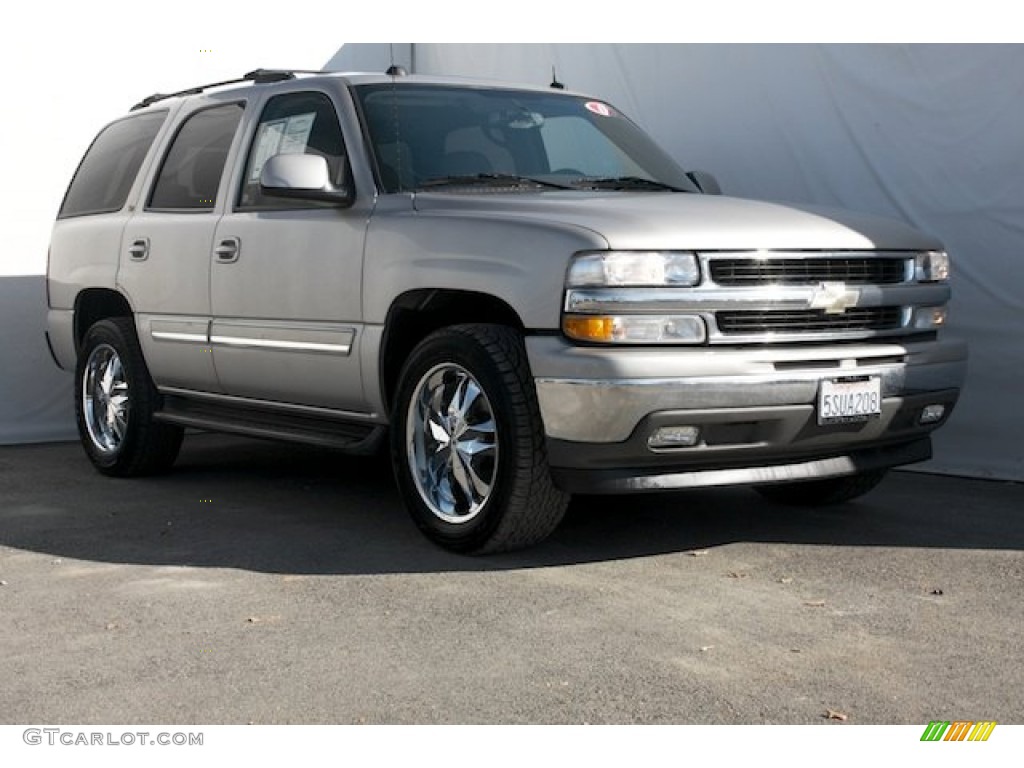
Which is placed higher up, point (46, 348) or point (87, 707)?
point (87, 707)

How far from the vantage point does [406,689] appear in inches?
172

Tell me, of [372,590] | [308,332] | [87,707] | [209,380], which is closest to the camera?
[87,707]

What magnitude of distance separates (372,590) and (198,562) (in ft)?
2.98

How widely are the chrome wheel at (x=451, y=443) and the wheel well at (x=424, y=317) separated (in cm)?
27

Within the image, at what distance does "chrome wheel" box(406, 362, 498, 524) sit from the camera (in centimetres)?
605

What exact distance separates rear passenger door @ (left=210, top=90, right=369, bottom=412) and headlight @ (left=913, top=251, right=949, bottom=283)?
2248 mm

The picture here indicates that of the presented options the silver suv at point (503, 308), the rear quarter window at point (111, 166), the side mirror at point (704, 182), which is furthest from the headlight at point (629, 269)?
the rear quarter window at point (111, 166)

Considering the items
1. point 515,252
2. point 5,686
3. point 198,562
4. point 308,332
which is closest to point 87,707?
point 5,686

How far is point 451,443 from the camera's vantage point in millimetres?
6148
